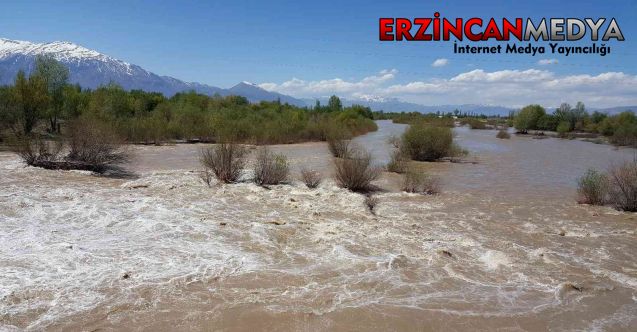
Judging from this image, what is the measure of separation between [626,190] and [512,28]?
6.63 m

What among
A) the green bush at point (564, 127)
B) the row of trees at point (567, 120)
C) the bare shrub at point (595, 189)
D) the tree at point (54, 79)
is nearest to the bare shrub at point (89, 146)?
the bare shrub at point (595, 189)

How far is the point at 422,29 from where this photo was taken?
639 inches

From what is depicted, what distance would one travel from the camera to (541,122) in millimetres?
67625

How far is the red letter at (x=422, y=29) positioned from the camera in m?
16.1

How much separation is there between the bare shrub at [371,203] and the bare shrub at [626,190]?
22.5 ft

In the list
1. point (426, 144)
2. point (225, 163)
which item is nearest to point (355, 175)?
point (225, 163)

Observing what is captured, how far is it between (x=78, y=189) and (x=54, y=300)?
7.58 m

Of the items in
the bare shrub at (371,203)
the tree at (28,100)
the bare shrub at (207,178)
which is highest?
the tree at (28,100)

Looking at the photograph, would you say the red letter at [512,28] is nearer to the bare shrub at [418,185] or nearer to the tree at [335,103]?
the bare shrub at [418,185]

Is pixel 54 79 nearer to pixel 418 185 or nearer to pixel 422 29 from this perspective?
pixel 422 29

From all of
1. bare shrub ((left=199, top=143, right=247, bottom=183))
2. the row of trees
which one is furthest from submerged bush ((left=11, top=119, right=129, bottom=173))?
the row of trees

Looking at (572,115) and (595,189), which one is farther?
(572,115)

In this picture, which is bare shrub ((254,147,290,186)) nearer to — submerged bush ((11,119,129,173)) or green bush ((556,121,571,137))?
submerged bush ((11,119,129,173))

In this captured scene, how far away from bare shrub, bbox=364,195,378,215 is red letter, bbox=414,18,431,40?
677cm
